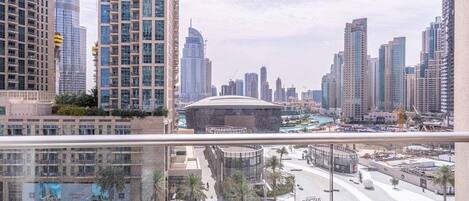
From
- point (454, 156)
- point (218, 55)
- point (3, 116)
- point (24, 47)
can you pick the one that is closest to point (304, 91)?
point (218, 55)

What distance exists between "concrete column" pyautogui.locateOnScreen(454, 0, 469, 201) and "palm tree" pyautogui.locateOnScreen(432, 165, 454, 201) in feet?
0.12

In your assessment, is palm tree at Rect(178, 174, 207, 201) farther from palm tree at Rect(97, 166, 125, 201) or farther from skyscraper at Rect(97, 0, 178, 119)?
skyscraper at Rect(97, 0, 178, 119)

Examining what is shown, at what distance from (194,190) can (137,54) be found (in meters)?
A: 2.95

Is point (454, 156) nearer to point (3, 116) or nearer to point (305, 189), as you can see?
point (305, 189)

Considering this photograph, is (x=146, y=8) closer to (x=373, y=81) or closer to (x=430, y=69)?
(x=373, y=81)

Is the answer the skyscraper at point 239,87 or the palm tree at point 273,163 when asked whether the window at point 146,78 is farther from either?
the palm tree at point 273,163

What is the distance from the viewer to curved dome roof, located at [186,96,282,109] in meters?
3.65

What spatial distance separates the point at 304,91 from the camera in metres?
3.96

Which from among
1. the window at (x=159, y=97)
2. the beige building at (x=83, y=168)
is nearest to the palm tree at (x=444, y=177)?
the beige building at (x=83, y=168)

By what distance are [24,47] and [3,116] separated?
3.94ft

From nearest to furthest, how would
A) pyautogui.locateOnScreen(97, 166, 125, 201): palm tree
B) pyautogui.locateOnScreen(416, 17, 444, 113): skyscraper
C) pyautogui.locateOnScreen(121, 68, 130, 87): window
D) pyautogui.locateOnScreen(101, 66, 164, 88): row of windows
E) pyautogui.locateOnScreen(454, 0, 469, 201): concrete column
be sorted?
pyautogui.locateOnScreen(97, 166, 125, 201): palm tree < pyautogui.locateOnScreen(454, 0, 469, 201): concrete column < pyautogui.locateOnScreen(416, 17, 444, 113): skyscraper < pyautogui.locateOnScreen(101, 66, 164, 88): row of windows < pyautogui.locateOnScreen(121, 68, 130, 87): window

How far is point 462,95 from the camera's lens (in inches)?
87.4

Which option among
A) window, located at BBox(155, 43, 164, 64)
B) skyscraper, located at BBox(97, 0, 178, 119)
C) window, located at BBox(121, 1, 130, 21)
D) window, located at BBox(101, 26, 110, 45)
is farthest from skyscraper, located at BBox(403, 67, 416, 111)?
window, located at BBox(101, 26, 110, 45)

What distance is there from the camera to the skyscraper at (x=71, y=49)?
4293mm
